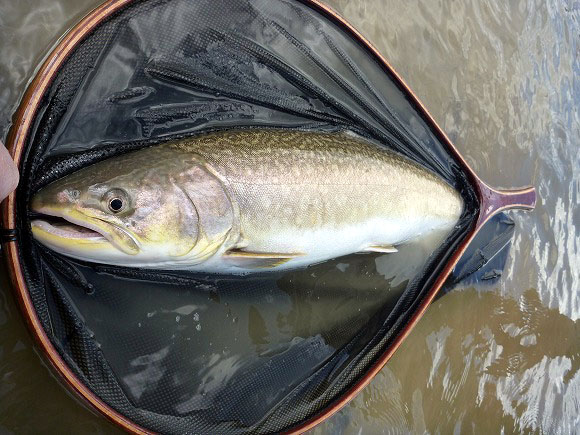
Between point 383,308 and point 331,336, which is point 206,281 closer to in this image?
point 331,336

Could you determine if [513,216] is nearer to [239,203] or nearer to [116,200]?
[239,203]

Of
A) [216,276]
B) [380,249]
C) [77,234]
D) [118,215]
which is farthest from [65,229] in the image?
[380,249]

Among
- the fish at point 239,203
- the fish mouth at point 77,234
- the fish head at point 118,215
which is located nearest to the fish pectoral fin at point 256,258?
the fish at point 239,203

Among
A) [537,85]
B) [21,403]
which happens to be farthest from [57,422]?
[537,85]

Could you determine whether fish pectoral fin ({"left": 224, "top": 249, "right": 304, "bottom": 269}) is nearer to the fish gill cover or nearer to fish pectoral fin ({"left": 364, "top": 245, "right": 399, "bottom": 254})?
the fish gill cover

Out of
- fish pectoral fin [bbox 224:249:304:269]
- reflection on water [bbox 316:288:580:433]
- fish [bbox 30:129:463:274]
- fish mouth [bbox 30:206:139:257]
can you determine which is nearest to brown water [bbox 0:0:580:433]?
reflection on water [bbox 316:288:580:433]

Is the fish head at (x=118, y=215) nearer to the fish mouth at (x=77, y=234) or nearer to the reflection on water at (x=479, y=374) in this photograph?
the fish mouth at (x=77, y=234)
